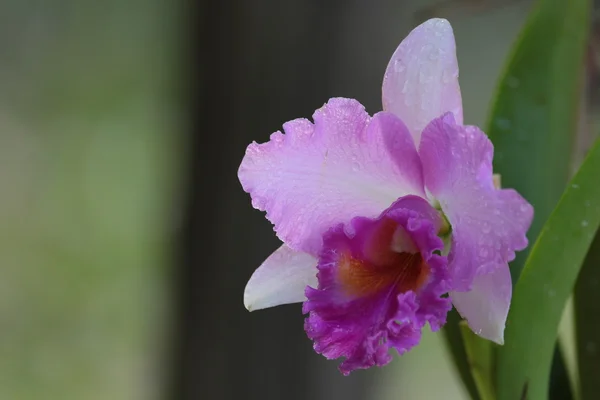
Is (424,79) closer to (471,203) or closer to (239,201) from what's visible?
(471,203)

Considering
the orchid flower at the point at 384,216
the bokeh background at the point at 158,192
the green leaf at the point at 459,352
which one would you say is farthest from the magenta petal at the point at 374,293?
the bokeh background at the point at 158,192

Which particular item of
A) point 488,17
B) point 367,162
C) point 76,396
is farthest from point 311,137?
point 76,396

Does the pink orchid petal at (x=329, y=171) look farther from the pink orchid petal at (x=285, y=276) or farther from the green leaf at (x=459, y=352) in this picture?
the green leaf at (x=459, y=352)

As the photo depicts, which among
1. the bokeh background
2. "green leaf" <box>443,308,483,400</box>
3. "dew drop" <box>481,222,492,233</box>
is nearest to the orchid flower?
"dew drop" <box>481,222,492,233</box>

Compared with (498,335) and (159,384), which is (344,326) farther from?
(159,384)

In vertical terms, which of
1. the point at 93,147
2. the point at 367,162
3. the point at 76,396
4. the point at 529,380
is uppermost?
the point at 367,162

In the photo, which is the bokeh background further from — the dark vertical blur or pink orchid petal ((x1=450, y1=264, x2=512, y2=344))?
pink orchid petal ((x1=450, y1=264, x2=512, y2=344))
